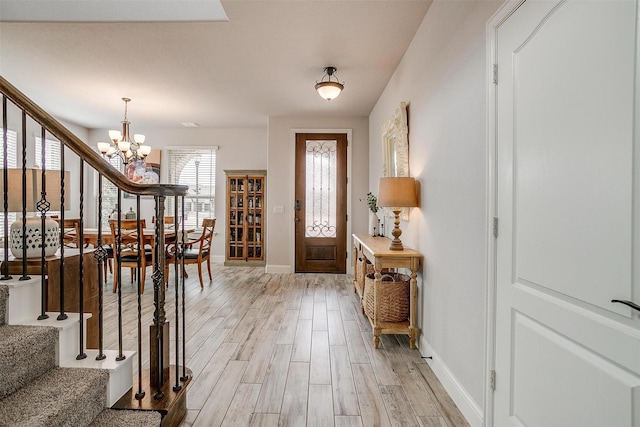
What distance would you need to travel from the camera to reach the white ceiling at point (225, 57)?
2.83 meters

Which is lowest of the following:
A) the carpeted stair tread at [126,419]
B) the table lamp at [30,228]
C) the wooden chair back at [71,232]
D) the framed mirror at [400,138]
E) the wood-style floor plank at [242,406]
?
the wood-style floor plank at [242,406]

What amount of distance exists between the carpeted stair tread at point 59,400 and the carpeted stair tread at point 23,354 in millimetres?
37

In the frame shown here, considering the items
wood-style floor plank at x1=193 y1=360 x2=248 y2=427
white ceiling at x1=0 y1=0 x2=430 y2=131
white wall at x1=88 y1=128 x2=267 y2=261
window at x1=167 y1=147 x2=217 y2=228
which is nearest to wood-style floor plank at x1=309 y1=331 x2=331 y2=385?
wood-style floor plank at x1=193 y1=360 x2=248 y2=427

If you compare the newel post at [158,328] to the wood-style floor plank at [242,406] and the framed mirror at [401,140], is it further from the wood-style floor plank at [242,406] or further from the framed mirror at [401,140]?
the framed mirror at [401,140]

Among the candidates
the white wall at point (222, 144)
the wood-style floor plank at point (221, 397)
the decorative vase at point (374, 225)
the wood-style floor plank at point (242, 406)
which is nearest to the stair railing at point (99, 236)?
the wood-style floor plank at point (221, 397)

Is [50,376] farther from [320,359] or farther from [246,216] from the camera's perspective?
[246,216]

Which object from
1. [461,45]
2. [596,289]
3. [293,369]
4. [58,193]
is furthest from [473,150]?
[58,193]

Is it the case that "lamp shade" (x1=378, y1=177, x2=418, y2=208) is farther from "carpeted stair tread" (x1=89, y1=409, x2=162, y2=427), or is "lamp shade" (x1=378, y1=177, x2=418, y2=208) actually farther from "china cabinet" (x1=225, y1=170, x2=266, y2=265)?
"china cabinet" (x1=225, y1=170, x2=266, y2=265)

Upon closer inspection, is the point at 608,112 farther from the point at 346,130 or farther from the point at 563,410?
the point at 346,130

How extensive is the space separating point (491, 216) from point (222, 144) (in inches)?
245

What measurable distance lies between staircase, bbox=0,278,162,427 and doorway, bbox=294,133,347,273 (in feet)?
13.6

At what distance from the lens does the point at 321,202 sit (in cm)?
582

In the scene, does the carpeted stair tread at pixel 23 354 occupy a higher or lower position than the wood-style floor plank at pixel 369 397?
higher

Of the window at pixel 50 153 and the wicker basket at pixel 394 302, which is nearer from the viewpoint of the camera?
the wicker basket at pixel 394 302
